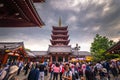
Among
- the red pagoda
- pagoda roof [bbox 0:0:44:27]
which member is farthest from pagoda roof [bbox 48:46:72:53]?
pagoda roof [bbox 0:0:44:27]

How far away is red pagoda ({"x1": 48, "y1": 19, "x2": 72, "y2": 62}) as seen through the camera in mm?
41109

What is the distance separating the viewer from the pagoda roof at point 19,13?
4683 millimetres

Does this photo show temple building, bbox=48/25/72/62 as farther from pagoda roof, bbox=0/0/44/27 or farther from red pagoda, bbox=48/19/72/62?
pagoda roof, bbox=0/0/44/27

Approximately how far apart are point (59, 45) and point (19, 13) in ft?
138

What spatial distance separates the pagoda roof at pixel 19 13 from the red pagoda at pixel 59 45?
3445 cm

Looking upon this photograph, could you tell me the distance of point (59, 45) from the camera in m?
47.3

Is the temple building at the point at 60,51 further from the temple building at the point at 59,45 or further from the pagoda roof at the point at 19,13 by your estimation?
the pagoda roof at the point at 19,13

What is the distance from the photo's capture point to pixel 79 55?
139ft

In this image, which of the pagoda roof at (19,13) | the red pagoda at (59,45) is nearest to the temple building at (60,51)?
the red pagoda at (59,45)

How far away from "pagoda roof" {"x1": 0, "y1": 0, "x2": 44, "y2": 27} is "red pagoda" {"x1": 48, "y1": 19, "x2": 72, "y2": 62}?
34.5 metres

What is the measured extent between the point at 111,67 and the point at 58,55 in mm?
27778

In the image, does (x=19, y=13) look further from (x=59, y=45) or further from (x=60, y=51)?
(x=59, y=45)

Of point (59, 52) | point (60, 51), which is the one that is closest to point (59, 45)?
point (60, 51)

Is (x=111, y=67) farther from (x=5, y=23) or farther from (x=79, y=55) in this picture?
(x=79, y=55)
